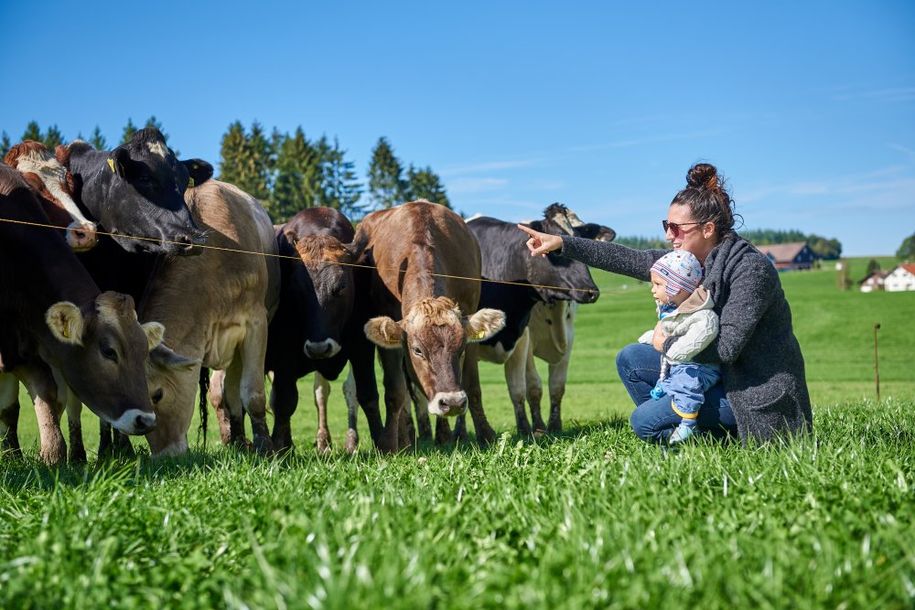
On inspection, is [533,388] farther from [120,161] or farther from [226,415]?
[120,161]

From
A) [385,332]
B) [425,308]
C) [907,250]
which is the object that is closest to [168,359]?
[385,332]

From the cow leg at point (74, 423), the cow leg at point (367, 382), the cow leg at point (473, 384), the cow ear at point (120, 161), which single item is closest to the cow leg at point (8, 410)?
the cow leg at point (74, 423)

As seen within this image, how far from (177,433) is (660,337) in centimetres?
414

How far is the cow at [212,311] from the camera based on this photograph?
7.32 meters

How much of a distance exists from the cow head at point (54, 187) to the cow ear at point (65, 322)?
93cm

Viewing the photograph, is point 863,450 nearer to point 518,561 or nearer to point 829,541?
point 829,541

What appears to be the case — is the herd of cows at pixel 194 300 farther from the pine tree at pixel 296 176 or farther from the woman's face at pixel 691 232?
the pine tree at pixel 296 176

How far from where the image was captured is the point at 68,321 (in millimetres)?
6453

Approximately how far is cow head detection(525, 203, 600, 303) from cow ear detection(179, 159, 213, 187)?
14.1 feet

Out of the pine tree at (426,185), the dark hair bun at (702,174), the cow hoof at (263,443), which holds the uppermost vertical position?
the pine tree at (426,185)

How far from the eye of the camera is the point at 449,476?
4.83m

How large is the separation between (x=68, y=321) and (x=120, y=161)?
181cm

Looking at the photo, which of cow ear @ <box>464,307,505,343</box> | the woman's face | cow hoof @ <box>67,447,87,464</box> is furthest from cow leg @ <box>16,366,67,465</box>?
the woman's face

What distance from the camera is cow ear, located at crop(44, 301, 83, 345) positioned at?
6406 millimetres
